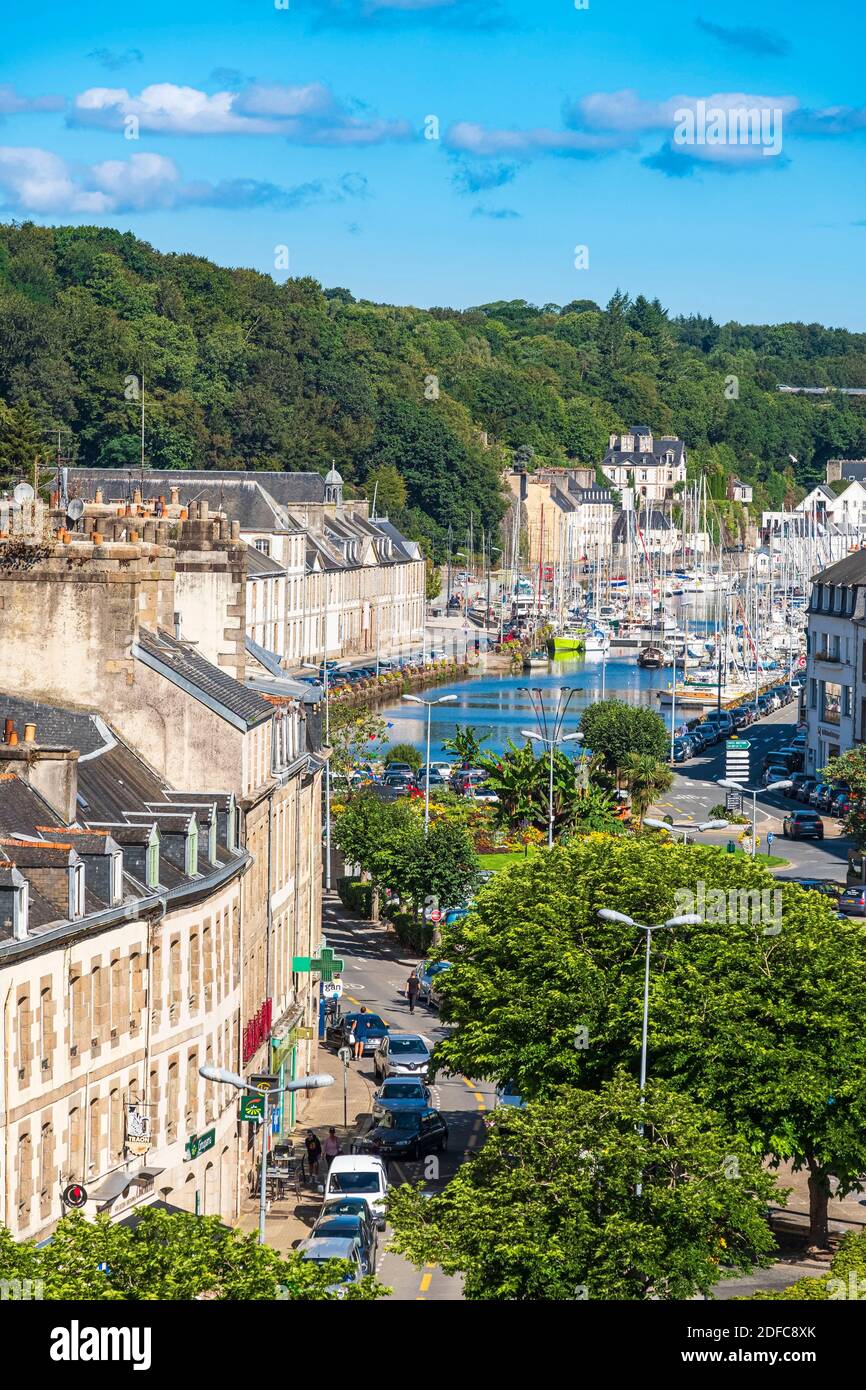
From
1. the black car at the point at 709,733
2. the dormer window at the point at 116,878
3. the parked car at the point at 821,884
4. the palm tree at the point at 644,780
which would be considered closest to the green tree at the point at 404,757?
the palm tree at the point at 644,780

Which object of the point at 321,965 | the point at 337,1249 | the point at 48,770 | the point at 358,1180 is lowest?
the point at 358,1180

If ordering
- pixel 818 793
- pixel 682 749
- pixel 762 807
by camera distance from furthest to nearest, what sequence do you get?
pixel 682 749
pixel 818 793
pixel 762 807

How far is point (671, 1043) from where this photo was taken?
40.2 meters

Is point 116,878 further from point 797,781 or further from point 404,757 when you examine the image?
point 404,757

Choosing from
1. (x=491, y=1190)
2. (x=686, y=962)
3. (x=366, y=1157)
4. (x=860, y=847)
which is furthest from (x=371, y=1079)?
(x=860, y=847)

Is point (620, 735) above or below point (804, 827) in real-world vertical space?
above

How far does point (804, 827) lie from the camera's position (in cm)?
9100

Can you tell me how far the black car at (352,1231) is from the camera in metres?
37.7

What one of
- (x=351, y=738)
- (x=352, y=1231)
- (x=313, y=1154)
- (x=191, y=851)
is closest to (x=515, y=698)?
(x=351, y=738)

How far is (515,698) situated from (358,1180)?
11842 cm

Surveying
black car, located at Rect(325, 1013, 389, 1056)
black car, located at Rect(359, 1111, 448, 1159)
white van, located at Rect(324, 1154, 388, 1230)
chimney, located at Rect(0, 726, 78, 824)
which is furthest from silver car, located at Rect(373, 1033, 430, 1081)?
chimney, located at Rect(0, 726, 78, 824)

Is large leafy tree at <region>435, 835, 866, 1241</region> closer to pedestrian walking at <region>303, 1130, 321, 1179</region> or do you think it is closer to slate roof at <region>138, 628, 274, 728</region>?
pedestrian walking at <region>303, 1130, 321, 1179</region>

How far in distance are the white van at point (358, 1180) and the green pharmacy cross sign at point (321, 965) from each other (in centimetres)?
993
